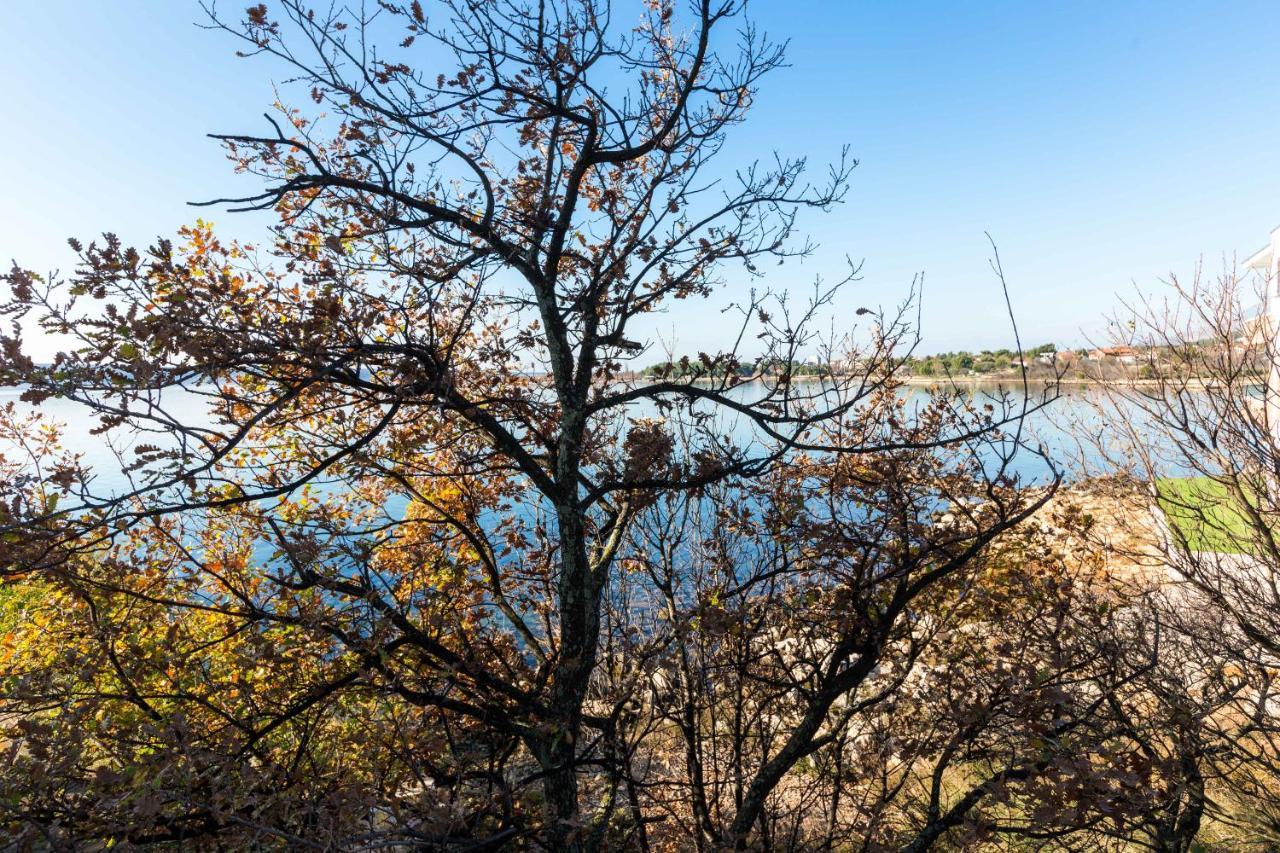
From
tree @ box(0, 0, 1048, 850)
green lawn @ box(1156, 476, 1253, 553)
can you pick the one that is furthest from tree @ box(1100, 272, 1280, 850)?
tree @ box(0, 0, 1048, 850)

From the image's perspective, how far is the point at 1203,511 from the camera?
977 cm

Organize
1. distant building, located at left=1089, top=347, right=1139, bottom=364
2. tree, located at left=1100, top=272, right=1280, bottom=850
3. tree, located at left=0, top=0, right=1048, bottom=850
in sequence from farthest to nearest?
distant building, located at left=1089, top=347, right=1139, bottom=364 → tree, located at left=1100, top=272, right=1280, bottom=850 → tree, located at left=0, top=0, right=1048, bottom=850

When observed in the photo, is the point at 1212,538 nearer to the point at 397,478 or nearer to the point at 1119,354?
the point at 1119,354

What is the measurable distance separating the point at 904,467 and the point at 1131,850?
9.22 m

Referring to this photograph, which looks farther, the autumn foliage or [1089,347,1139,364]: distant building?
[1089,347,1139,364]: distant building

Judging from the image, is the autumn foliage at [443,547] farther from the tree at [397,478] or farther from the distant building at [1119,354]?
the distant building at [1119,354]

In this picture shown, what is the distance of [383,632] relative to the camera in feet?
13.9

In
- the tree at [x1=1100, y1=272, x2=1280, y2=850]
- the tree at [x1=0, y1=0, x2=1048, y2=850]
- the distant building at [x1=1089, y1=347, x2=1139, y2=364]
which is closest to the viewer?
the tree at [x1=0, y1=0, x2=1048, y2=850]

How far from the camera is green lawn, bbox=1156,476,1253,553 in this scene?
9.03 m

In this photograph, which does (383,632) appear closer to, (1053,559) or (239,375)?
(239,375)

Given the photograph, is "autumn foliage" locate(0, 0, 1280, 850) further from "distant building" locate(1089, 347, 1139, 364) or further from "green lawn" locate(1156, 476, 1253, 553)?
"distant building" locate(1089, 347, 1139, 364)

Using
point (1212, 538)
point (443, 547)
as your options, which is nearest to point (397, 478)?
point (443, 547)

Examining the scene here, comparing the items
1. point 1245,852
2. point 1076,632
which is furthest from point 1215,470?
point 1245,852

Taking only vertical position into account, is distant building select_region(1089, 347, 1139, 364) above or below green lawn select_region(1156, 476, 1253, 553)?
above
